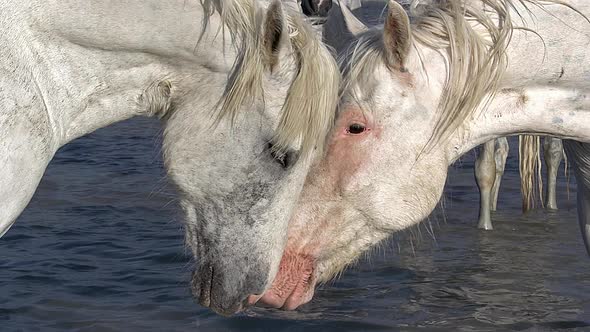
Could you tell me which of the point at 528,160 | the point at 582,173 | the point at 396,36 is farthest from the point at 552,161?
the point at 396,36

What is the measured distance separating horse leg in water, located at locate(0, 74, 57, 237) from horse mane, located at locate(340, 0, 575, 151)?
1.17m

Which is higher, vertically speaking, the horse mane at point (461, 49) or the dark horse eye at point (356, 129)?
the horse mane at point (461, 49)

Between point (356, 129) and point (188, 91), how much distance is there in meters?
0.76

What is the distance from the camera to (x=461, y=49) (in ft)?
12.7

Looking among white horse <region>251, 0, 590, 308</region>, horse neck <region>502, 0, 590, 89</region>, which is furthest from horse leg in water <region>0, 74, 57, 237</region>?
horse neck <region>502, 0, 590, 89</region>

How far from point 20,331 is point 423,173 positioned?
8.61ft

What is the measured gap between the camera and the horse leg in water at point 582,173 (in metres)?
4.33

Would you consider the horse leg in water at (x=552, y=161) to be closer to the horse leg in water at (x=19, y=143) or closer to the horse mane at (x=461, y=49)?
the horse mane at (x=461, y=49)

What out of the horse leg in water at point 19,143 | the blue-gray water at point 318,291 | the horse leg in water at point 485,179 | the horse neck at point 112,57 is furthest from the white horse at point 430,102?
the horse leg in water at point 485,179

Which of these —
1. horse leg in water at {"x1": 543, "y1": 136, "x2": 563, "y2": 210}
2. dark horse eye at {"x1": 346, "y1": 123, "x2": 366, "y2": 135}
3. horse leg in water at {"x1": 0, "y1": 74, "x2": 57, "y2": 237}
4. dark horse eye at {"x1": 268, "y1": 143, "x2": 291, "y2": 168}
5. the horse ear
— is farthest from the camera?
horse leg in water at {"x1": 543, "y1": 136, "x2": 563, "y2": 210}

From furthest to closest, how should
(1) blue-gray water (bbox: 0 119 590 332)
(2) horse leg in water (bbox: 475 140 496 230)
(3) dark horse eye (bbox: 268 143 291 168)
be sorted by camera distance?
(2) horse leg in water (bbox: 475 140 496 230) → (1) blue-gray water (bbox: 0 119 590 332) → (3) dark horse eye (bbox: 268 143 291 168)

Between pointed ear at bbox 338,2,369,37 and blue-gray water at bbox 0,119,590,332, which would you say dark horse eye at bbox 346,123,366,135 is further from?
blue-gray water at bbox 0,119,590,332

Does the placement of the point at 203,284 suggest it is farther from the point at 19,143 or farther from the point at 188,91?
the point at 19,143

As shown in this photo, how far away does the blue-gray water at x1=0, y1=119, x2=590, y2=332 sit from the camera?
5.98 metres
